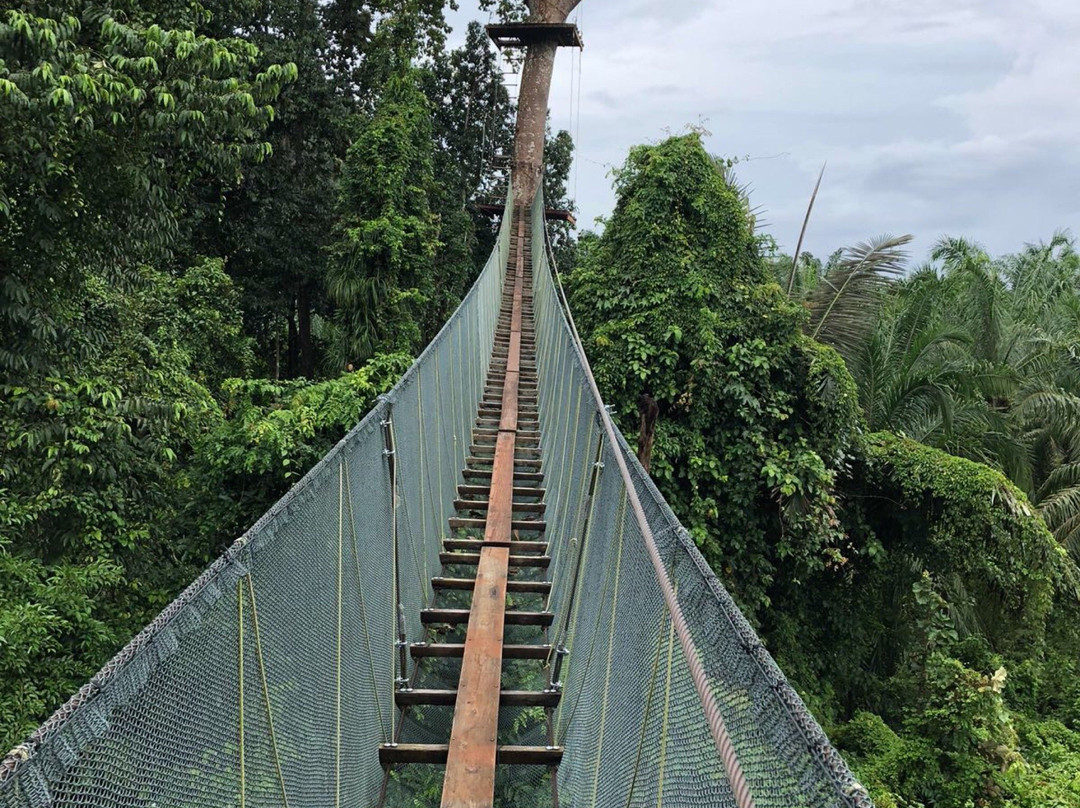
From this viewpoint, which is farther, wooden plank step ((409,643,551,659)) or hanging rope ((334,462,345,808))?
wooden plank step ((409,643,551,659))

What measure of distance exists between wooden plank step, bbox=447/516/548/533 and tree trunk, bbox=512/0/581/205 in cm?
1156

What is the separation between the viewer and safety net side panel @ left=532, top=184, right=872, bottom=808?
944 mm

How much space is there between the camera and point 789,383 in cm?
714

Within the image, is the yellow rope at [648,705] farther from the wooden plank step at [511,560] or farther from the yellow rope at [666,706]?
the wooden plank step at [511,560]

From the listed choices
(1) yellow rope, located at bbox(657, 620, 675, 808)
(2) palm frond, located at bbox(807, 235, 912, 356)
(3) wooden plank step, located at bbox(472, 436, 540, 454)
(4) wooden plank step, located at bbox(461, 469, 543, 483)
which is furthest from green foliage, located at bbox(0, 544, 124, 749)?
(2) palm frond, located at bbox(807, 235, 912, 356)

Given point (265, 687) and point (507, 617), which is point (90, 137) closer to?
point (507, 617)

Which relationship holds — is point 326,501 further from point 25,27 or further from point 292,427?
point 292,427

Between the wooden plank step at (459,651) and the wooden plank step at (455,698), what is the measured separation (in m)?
0.22

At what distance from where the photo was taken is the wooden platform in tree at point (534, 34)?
1495 cm

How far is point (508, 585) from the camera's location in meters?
3.69

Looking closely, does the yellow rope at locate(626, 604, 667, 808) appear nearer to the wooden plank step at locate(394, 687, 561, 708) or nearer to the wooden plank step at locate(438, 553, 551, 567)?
the wooden plank step at locate(394, 687, 561, 708)

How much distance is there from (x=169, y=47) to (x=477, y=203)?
13812mm

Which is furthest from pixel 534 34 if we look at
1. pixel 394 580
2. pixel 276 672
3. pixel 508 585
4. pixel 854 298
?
pixel 276 672

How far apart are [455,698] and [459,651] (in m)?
0.30
